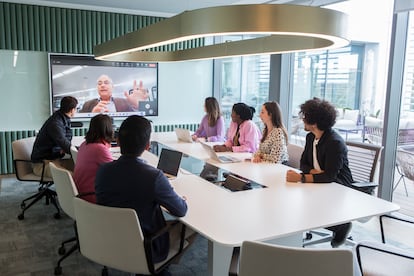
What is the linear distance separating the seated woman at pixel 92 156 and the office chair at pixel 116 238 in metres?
0.68

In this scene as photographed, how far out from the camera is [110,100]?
252 inches

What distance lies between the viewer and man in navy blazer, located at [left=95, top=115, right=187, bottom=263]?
6.51 ft

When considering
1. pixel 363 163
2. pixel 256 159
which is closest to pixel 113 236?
pixel 256 159

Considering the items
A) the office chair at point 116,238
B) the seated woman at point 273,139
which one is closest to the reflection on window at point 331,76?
the seated woman at point 273,139

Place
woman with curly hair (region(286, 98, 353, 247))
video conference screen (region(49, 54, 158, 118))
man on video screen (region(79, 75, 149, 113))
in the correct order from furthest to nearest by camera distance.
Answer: man on video screen (region(79, 75, 149, 113)) → video conference screen (region(49, 54, 158, 118)) → woman with curly hair (region(286, 98, 353, 247))

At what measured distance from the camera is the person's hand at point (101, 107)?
630 cm

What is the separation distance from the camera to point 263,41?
10.6 ft

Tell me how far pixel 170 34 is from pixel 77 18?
4251mm

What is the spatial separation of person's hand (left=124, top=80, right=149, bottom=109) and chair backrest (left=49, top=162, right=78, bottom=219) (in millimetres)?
3871

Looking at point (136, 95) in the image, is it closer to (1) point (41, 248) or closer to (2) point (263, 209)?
(1) point (41, 248)

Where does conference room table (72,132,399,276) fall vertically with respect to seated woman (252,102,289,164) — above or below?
below

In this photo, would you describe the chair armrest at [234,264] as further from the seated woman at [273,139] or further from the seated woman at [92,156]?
the seated woman at [273,139]

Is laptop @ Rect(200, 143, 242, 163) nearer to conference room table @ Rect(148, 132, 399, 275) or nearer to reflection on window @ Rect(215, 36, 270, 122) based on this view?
conference room table @ Rect(148, 132, 399, 275)

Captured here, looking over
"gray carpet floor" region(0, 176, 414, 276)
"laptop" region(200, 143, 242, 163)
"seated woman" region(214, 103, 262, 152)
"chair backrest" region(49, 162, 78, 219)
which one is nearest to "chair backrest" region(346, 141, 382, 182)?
"gray carpet floor" region(0, 176, 414, 276)
